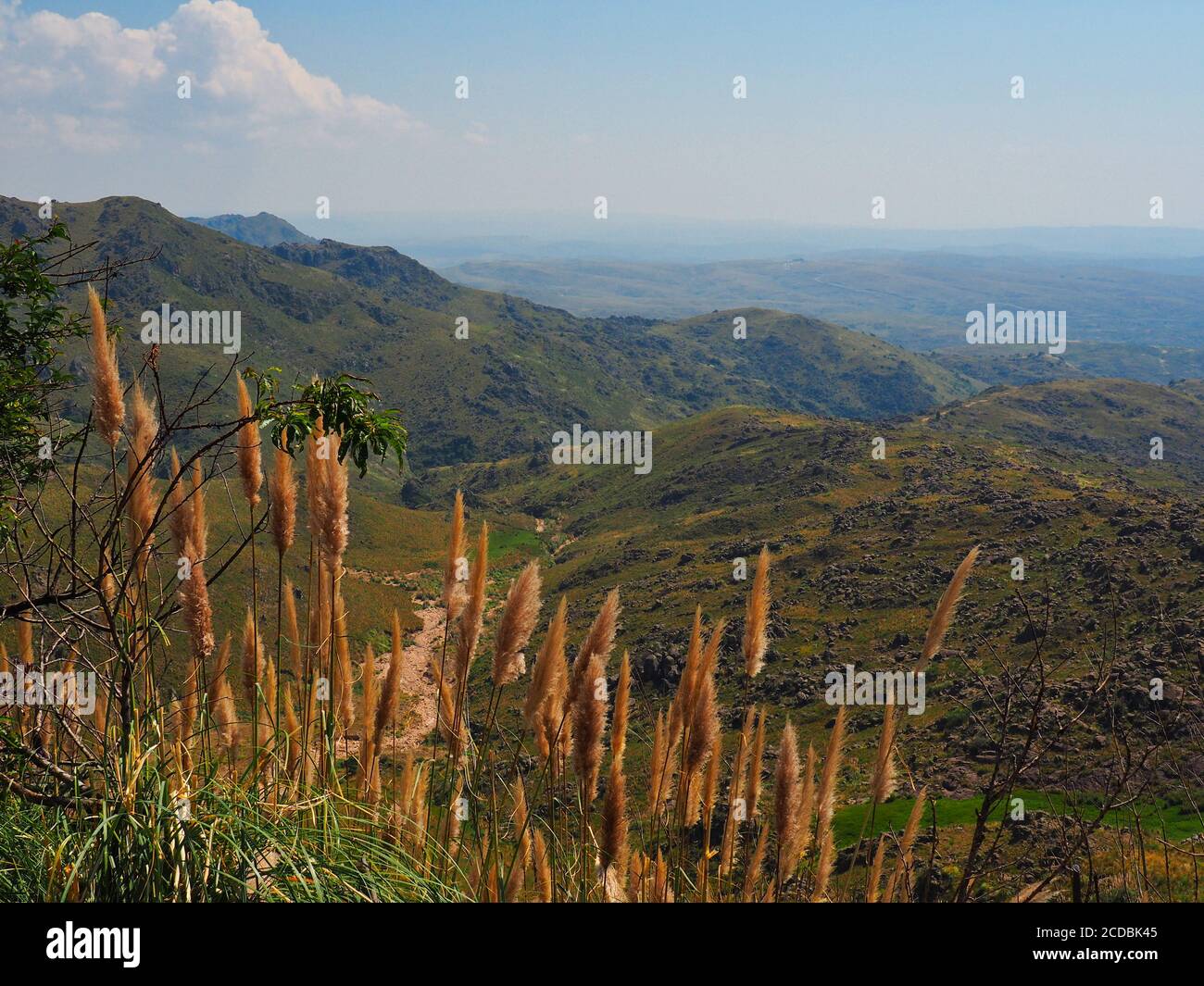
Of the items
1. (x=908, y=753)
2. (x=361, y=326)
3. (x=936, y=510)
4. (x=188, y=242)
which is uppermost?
(x=188, y=242)

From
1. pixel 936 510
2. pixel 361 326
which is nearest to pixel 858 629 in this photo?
pixel 936 510

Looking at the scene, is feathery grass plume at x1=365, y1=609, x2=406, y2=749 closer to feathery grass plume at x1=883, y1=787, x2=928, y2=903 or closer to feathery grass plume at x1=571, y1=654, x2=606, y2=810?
feathery grass plume at x1=571, y1=654, x2=606, y2=810

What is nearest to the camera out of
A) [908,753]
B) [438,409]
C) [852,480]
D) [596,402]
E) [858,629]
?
[908,753]

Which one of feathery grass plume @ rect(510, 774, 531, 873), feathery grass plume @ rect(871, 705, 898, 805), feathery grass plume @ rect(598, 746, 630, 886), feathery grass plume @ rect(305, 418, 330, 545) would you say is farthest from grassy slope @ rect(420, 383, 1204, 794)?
feathery grass plume @ rect(305, 418, 330, 545)

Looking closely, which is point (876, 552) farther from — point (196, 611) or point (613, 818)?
point (196, 611)

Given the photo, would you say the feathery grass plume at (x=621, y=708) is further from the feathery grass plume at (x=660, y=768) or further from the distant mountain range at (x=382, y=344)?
the distant mountain range at (x=382, y=344)

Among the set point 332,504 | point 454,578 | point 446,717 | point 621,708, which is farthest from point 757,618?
point 332,504
